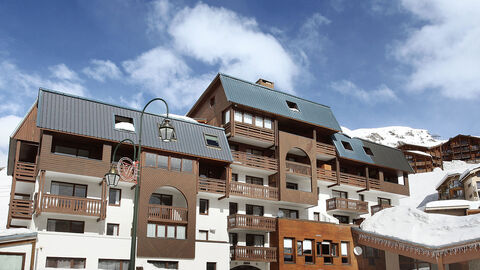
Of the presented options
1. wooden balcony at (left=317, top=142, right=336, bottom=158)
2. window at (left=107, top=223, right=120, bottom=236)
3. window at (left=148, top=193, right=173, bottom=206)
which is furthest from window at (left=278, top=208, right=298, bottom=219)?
window at (left=107, top=223, right=120, bottom=236)

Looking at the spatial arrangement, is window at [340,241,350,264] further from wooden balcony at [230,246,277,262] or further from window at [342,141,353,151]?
window at [342,141,353,151]

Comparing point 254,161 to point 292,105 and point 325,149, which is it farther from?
point 325,149

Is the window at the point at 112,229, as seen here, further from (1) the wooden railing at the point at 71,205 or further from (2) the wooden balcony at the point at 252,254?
(2) the wooden balcony at the point at 252,254

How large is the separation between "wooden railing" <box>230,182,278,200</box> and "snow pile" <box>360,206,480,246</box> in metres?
7.80

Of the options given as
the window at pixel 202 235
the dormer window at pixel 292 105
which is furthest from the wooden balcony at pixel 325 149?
the window at pixel 202 235

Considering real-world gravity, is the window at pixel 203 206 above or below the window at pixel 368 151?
below

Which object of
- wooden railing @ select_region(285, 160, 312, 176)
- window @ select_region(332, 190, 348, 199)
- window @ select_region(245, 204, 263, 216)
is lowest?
window @ select_region(245, 204, 263, 216)

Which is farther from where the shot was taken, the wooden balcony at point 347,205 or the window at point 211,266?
the wooden balcony at point 347,205

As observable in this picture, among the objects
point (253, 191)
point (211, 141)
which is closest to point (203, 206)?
point (253, 191)

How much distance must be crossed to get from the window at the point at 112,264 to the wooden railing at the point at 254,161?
11842 mm

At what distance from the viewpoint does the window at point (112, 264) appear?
28.3 metres

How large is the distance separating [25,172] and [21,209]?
9.37 ft

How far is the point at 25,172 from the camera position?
1224 inches

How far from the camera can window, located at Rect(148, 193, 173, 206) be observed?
33.2m
